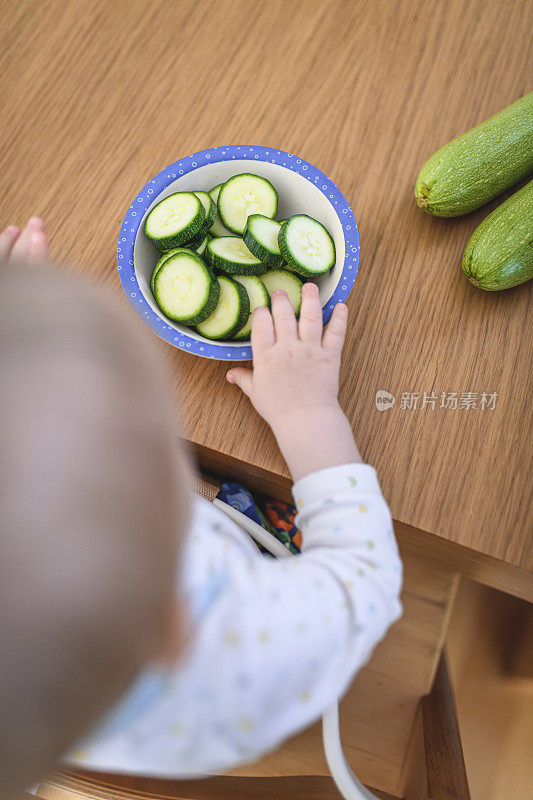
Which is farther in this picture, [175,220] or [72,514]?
[175,220]

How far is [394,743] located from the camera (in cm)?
74

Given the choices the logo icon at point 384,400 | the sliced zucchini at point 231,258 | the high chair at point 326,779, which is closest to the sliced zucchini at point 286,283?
the sliced zucchini at point 231,258

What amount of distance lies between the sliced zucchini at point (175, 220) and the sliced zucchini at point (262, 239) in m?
0.05

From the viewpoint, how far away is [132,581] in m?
0.31

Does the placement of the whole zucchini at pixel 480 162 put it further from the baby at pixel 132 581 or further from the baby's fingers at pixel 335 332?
the baby at pixel 132 581

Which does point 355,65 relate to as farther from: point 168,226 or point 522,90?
point 168,226

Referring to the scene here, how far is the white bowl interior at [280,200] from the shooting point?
0.59 m

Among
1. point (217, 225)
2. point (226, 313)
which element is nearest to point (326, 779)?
point (226, 313)

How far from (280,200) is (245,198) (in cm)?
6

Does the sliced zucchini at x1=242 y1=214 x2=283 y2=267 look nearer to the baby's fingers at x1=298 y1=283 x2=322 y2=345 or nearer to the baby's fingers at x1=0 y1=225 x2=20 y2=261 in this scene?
the baby's fingers at x1=298 y1=283 x2=322 y2=345

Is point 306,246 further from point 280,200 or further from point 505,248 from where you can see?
point 505,248

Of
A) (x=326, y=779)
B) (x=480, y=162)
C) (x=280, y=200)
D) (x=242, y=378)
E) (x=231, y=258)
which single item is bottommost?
(x=326, y=779)

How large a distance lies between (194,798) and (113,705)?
29 cm

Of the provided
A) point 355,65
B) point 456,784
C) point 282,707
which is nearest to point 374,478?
point 282,707
